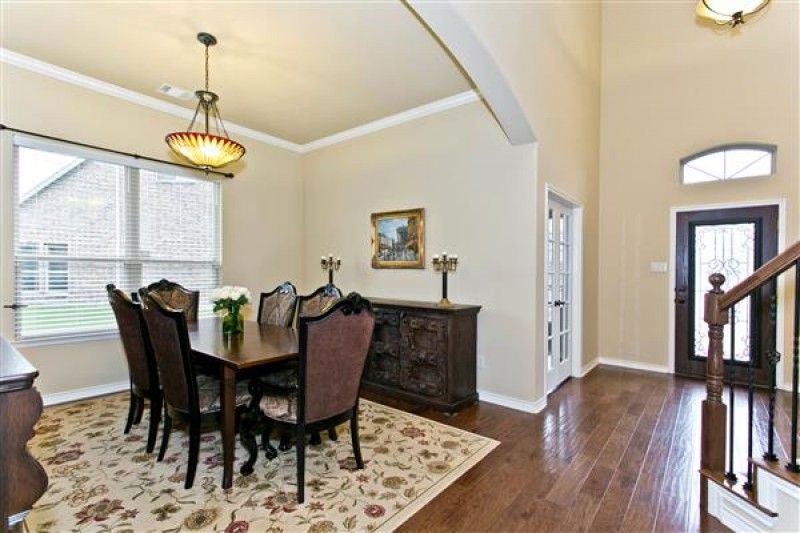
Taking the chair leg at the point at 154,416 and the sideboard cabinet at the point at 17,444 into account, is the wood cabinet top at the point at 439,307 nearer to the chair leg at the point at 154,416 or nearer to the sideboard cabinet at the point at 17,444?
the chair leg at the point at 154,416

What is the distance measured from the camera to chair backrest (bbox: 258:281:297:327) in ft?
11.9

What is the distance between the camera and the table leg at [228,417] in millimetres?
2246

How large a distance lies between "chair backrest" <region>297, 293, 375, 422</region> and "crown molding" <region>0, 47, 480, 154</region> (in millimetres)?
2874

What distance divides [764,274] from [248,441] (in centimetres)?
308

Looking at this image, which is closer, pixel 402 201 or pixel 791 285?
pixel 791 285

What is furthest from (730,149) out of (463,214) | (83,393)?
(83,393)

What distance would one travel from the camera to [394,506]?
83.9 inches

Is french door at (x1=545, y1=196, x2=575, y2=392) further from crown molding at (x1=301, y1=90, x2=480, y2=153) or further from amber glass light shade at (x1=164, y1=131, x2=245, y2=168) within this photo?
amber glass light shade at (x1=164, y1=131, x2=245, y2=168)

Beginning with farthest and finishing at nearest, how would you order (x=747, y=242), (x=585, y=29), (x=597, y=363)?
1. (x=597, y=363)
2. (x=585, y=29)
3. (x=747, y=242)

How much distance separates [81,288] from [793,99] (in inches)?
303

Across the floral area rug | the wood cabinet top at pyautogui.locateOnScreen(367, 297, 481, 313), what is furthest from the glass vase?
the wood cabinet top at pyautogui.locateOnScreen(367, 297, 481, 313)

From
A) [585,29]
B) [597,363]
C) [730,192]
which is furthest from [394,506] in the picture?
[585,29]

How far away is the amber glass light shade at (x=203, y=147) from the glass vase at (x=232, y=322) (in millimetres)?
1262

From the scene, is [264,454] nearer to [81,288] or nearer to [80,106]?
[81,288]
